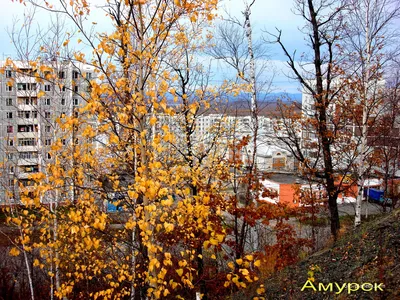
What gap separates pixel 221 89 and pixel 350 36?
19.9 feet

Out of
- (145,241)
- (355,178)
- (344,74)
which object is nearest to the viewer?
(145,241)

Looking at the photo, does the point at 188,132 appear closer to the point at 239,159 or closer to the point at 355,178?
the point at 239,159

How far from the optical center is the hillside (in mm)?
3963

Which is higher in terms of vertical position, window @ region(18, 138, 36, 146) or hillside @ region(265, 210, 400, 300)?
Result: window @ region(18, 138, 36, 146)

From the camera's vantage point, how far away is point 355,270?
180 inches

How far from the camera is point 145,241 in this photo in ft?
9.89

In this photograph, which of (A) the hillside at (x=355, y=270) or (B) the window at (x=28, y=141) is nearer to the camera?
(A) the hillside at (x=355, y=270)

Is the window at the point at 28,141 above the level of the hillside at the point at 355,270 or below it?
above

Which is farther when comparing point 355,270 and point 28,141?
point 28,141

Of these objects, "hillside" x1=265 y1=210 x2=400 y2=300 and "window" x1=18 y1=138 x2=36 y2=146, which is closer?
"hillside" x1=265 y1=210 x2=400 y2=300

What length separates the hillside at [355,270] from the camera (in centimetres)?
396

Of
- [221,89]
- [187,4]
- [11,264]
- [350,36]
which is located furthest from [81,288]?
[350,36]

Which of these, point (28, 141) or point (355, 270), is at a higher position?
point (28, 141)

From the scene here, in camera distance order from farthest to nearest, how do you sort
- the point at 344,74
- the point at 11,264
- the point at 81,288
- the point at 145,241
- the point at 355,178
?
the point at 11,264
the point at 81,288
the point at 355,178
the point at 344,74
the point at 145,241
